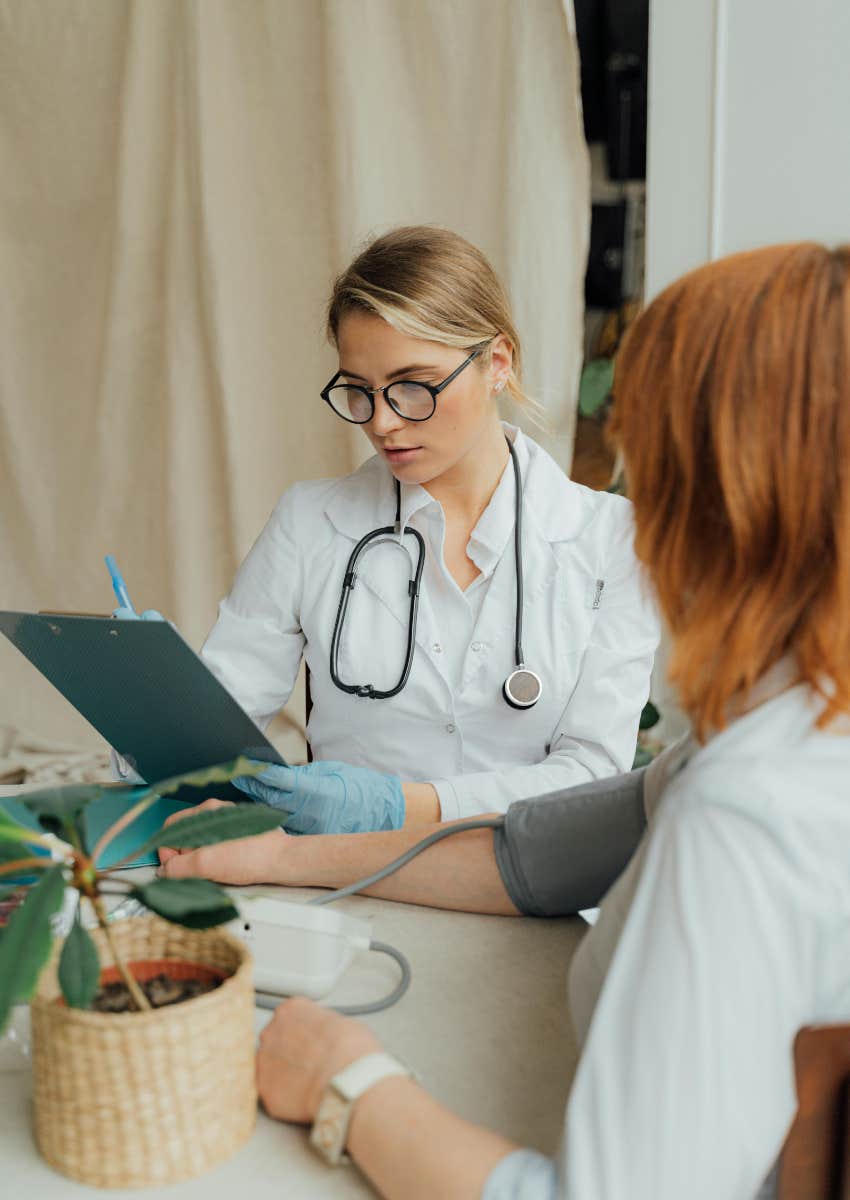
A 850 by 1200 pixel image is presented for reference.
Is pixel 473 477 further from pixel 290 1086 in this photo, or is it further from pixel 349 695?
pixel 290 1086

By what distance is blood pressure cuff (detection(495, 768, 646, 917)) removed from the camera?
3.50 ft

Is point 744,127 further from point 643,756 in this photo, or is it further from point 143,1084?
point 143,1084

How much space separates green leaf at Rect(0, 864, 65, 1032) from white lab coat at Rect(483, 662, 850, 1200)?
0.30 meters

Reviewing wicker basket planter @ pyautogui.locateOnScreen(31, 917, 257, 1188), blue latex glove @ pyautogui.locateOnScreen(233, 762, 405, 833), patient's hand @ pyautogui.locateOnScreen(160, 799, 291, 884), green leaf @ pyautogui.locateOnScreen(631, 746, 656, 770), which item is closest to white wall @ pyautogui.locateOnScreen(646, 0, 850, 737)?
green leaf @ pyautogui.locateOnScreen(631, 746, 656, 770)

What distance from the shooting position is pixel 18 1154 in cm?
78

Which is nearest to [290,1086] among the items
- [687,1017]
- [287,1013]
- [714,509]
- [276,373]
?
[287,1013]

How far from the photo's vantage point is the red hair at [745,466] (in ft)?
2.28

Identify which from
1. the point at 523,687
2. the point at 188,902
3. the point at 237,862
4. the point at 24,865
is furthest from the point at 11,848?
the point at 523,687

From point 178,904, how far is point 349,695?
1043 mm

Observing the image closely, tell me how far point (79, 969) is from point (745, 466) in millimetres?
491

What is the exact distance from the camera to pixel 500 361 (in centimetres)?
179

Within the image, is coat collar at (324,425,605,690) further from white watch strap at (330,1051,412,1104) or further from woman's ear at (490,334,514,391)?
white watch strap at (330,1051,412,1104)

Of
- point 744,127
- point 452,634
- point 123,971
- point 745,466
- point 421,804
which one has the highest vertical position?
point 744,127

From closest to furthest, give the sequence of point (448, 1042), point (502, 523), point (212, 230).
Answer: point (448, 1042) → point (502, 523) → point (212, 230)
